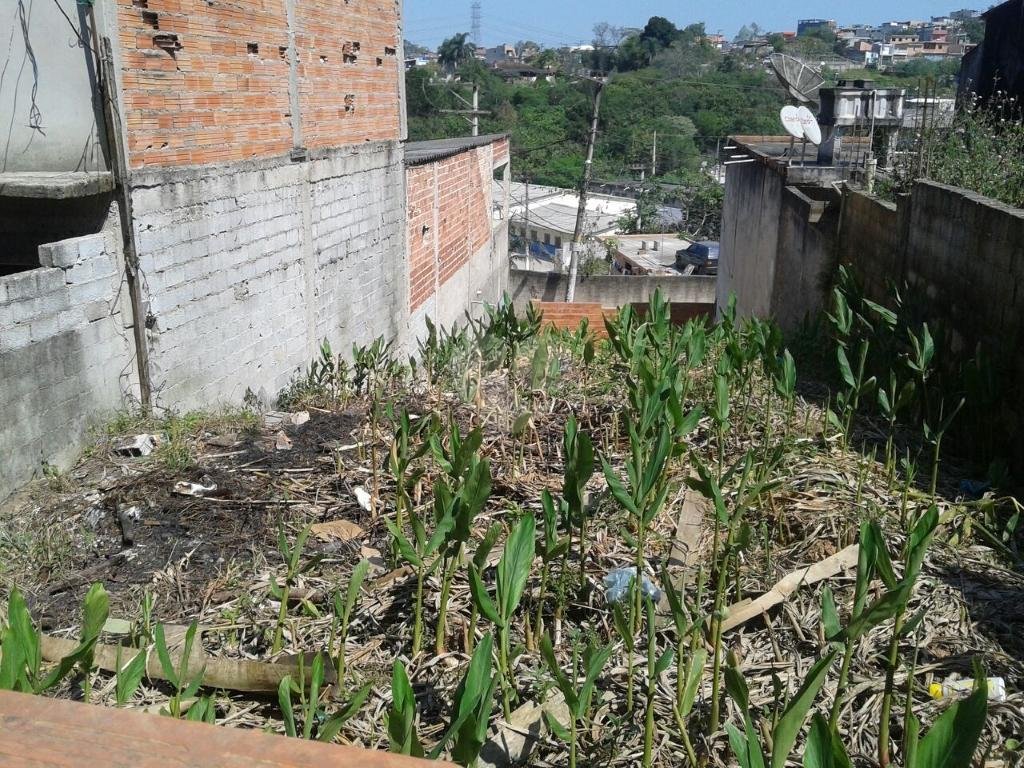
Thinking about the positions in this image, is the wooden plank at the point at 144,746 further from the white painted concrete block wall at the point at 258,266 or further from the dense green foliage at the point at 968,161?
the dense green foliage at the point at 968,161

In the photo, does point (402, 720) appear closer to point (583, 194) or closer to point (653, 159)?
point (583, 194)

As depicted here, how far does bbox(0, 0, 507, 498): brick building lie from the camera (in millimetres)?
5504

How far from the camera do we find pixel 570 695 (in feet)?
8.27

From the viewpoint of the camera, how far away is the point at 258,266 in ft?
A: 25.5

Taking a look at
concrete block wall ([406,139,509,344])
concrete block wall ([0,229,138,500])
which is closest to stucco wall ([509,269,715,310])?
concrete block wall ([406,139,509,344])

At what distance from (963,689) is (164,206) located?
5.34 m

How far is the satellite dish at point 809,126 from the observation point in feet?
44.3

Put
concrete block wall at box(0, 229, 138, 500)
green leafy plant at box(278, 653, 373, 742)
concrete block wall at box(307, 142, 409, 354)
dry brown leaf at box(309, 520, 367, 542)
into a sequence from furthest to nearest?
concrete block wall at box(307, 142, 409, 354) < concrete block wall at box(0, 229, 138, 500) < dry brown leaf at box(309, 520, 367, 542) < green leafy plant at box(278, 653, 373, 742)

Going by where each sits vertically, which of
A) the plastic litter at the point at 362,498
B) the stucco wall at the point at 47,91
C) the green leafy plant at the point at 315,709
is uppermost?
the stucco wall at the point at 47,91

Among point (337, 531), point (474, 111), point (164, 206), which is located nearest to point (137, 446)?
point (164, 206)

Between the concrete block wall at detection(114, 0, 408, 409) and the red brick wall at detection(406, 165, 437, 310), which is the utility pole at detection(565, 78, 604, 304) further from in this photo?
the concrete block wall at detection(114, 0, 408, 409)

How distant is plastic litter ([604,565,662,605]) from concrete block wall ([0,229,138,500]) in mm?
3334

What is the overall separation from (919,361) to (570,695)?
3.45 metres

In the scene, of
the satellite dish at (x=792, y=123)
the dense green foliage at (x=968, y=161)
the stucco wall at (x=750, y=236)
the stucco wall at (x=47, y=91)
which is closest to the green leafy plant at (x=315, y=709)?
the stucco wall at (x=47, y=91)
